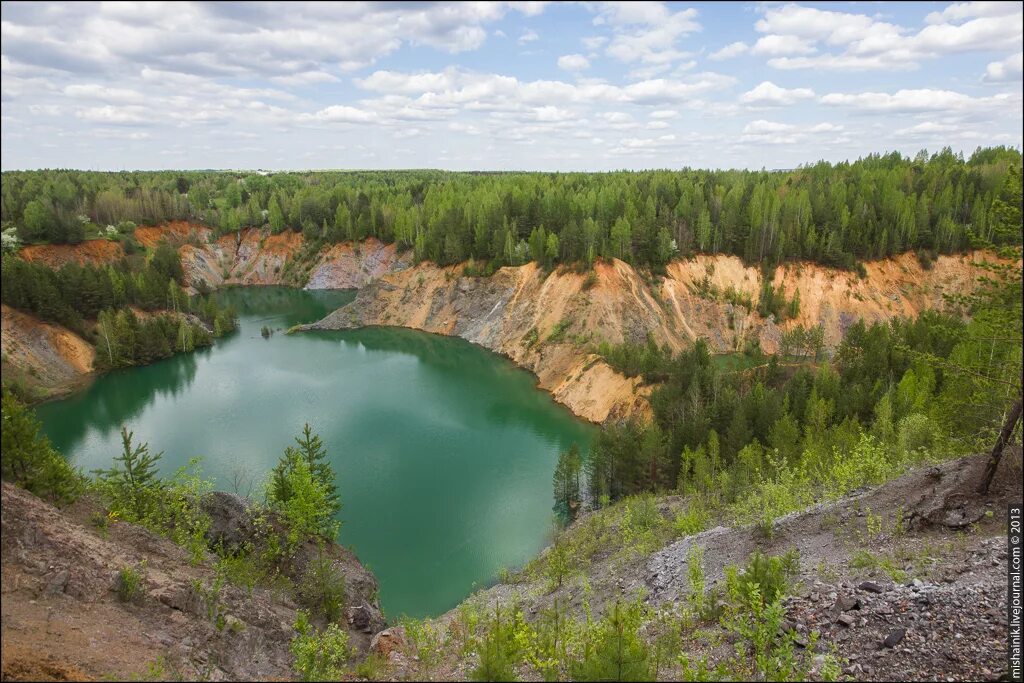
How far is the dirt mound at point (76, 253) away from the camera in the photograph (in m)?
72.6

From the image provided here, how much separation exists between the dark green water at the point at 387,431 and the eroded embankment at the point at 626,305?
3383 mm

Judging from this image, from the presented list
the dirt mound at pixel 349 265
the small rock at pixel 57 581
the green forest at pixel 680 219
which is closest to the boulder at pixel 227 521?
the small rock at pixel 57 581

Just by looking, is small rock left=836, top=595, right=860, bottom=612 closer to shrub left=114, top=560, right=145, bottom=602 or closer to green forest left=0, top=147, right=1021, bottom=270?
shrub left=114, top=560, right=145, bottom=602

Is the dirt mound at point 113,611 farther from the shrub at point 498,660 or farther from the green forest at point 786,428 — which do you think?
the green forest at point 786,428

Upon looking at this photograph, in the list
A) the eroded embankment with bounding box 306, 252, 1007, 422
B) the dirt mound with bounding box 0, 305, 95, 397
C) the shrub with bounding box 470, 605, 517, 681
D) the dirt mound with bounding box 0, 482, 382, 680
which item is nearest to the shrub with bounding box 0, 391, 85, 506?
the dirt mound with bounding box 0, 482, 382, 680

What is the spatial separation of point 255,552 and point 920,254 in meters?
77.6

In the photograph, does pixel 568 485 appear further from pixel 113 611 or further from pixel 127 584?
pixel 113 611

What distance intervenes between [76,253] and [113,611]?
8182cm

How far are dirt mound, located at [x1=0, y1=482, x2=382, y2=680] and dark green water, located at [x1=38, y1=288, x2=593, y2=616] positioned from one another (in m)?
11.7

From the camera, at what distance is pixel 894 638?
1006 centimetres

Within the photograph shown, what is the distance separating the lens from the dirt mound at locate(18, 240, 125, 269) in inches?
2859

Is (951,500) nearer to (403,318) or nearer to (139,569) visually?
(139,569)

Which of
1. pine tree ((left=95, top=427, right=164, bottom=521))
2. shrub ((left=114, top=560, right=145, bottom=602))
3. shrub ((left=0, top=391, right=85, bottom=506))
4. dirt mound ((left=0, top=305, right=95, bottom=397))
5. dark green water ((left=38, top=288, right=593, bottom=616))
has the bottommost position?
dark green water ((left=38, top=288, right=593, bottom=616))

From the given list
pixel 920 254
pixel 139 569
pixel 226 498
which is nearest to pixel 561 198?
pixel 920 254
